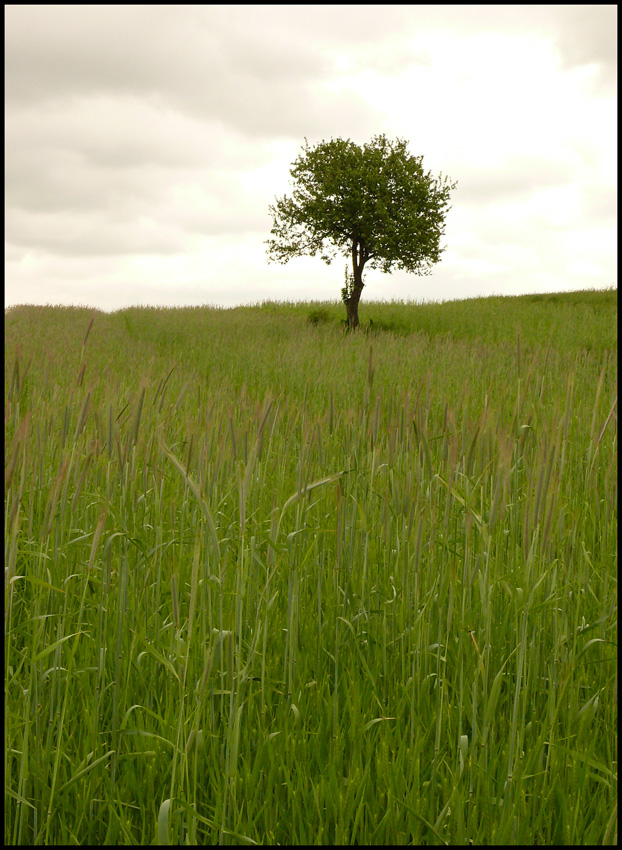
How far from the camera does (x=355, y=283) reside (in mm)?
19328

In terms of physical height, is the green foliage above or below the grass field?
above

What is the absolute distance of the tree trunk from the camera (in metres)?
18.9

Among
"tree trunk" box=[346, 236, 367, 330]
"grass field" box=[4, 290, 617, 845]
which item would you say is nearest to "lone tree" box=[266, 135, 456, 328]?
"tree trunk" box=[346, 236, 367, 330]

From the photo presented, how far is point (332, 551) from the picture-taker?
7.43 ft

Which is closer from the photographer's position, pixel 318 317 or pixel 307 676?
pixel 307 676

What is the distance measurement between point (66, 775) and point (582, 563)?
1.77 meters

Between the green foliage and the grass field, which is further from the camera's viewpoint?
the green foliage

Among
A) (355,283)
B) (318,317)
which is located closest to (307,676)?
(355,283)

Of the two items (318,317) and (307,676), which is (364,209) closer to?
(318,317)

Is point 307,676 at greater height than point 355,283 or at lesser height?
lesser

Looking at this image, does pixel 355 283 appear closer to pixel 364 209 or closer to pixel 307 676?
pixel 364 209

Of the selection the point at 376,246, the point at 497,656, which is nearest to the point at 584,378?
the point at 497,656

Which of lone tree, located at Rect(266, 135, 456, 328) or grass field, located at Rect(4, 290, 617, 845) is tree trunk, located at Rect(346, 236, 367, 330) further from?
grass field, located at Rect(4, 290, 617, 845)

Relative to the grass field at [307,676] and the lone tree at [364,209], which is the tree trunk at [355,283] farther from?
the grass field at [307,676]
